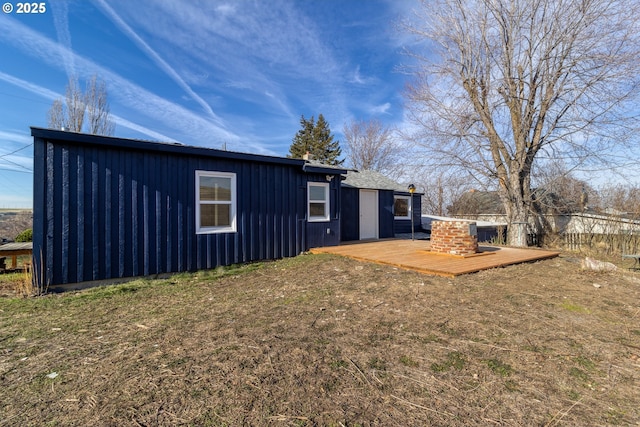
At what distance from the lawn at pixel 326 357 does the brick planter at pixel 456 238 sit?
2.29 meters

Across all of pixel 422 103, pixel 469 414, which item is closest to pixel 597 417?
pixel 469 414

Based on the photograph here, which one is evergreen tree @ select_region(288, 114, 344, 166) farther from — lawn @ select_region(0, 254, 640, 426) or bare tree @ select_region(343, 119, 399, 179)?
lawn @ select_region(0, 254, 640, 426)

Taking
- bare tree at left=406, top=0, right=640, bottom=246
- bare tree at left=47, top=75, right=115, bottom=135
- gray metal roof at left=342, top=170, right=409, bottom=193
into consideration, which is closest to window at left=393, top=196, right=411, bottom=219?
gray metal roof at left=342, top=170, right=409, bottom=193

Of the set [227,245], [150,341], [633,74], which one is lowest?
[150,341]

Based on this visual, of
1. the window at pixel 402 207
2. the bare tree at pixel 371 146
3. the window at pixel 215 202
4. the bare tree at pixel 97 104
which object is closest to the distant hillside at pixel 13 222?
the bare tree at pixel 97 104

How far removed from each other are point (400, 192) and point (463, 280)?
26.7 ft

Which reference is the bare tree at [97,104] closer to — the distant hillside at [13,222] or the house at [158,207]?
the distant hillside at [13,222]

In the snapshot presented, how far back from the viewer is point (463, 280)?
5160 millimetres

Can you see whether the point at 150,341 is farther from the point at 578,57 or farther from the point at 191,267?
the point at 578,57

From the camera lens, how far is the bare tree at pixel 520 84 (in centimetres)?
1002

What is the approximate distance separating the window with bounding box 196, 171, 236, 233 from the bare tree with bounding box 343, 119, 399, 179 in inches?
874

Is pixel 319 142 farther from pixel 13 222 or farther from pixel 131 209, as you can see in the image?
pixel 131 209

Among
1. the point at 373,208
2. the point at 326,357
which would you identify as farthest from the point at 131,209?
the point at 373,208

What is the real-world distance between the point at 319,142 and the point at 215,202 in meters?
24.2
